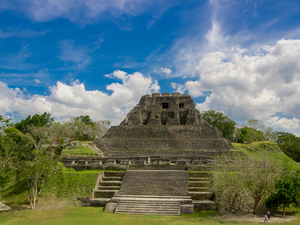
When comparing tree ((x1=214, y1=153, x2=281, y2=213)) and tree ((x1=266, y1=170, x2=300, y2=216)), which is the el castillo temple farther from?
tree ((x1=266, y1=170, x2=300, y2=216))

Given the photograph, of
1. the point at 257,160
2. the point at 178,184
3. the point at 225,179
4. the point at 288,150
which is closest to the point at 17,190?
the point at 178,184

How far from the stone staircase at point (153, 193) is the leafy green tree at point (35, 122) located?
28.7 meters

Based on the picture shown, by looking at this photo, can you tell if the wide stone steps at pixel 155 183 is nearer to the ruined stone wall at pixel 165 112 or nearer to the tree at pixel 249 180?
the tree at pixel 249 180

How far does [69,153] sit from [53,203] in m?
8.92

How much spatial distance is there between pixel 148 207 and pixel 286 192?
6.64 metres

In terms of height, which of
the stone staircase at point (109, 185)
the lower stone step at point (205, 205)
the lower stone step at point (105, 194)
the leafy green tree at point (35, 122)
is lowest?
the lower stone step at point (205, 205)

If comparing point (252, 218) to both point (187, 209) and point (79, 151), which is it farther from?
point (79, 151)

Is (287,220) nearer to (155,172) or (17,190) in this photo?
(155,172)

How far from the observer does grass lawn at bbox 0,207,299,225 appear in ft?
29.3

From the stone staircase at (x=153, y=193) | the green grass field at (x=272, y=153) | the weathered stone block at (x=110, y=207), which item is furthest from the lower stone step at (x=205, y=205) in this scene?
the weathered stone block at (x=110, y=207)

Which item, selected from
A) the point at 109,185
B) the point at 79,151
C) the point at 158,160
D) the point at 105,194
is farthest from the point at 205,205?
the point at 79,151

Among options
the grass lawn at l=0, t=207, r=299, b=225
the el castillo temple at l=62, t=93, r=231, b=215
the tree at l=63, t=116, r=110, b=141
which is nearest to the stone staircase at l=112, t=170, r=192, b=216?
the el castillo temple at l=62, t=93, r=231, b=215

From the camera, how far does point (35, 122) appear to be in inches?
1451

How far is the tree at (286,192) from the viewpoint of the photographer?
941cm
